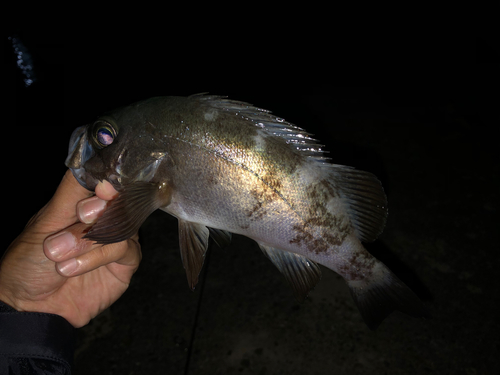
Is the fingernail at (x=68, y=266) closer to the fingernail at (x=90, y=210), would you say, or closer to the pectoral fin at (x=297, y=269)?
the fingernail at (x=90, y=210)

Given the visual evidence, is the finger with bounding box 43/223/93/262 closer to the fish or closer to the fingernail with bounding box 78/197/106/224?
the fingernail with bounding box 78/197/106/224

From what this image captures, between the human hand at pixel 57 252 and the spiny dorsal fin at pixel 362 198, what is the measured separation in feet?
3.16

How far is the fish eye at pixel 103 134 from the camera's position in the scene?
1.52 m

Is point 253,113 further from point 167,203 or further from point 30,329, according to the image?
point 30,329

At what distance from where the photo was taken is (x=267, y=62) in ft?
23.9

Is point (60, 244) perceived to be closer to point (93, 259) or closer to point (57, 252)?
point (57, 252)

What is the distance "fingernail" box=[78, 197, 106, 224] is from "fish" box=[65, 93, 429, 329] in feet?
0.27

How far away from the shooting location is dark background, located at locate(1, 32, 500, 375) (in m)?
2.60

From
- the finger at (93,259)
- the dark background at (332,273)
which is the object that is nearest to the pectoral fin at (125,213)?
the finger at (93,259)

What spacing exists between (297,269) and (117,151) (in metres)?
0.93

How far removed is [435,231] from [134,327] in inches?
110

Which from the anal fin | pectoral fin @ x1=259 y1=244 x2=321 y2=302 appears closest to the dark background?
pectoral fin @ x1=259 y1=244 x2=321 y2=302

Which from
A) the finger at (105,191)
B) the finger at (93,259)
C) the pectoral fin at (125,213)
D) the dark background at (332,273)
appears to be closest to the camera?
the pectoral fin at (125,213)

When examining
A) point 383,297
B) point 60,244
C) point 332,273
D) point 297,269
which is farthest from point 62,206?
point 332,273
